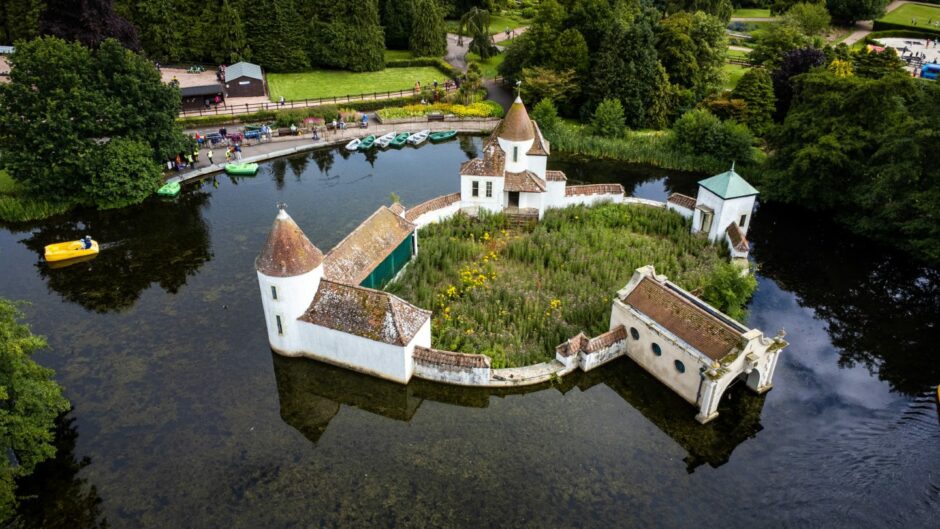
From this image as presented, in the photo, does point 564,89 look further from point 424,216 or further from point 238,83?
point 238,83

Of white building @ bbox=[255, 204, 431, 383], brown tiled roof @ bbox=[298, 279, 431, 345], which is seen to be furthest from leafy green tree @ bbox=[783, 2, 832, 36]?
white building @ bbox=[255, 204, 431, 383]

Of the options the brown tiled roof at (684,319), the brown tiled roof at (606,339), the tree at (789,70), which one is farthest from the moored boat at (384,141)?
the tree at (789,70)

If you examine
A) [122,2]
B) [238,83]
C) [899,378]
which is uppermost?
[122,2]

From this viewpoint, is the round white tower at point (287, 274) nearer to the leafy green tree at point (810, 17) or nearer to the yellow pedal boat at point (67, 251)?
the yellow pedal boat at point (67, 251)

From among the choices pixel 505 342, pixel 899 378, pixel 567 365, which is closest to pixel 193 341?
pixel 505 342

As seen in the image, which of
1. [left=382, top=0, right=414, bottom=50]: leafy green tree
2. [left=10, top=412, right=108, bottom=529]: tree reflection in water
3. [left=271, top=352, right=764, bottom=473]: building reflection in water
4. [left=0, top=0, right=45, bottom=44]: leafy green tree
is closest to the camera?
[left=10, top=412, right=108, bottom=529]: tree reflection in water

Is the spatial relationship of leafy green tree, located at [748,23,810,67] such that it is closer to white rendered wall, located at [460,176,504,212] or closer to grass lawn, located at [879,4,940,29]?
white rendered wall, located at [460,176,504,212]

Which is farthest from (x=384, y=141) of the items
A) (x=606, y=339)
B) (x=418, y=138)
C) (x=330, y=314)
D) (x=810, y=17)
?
(x=810, y=17)
